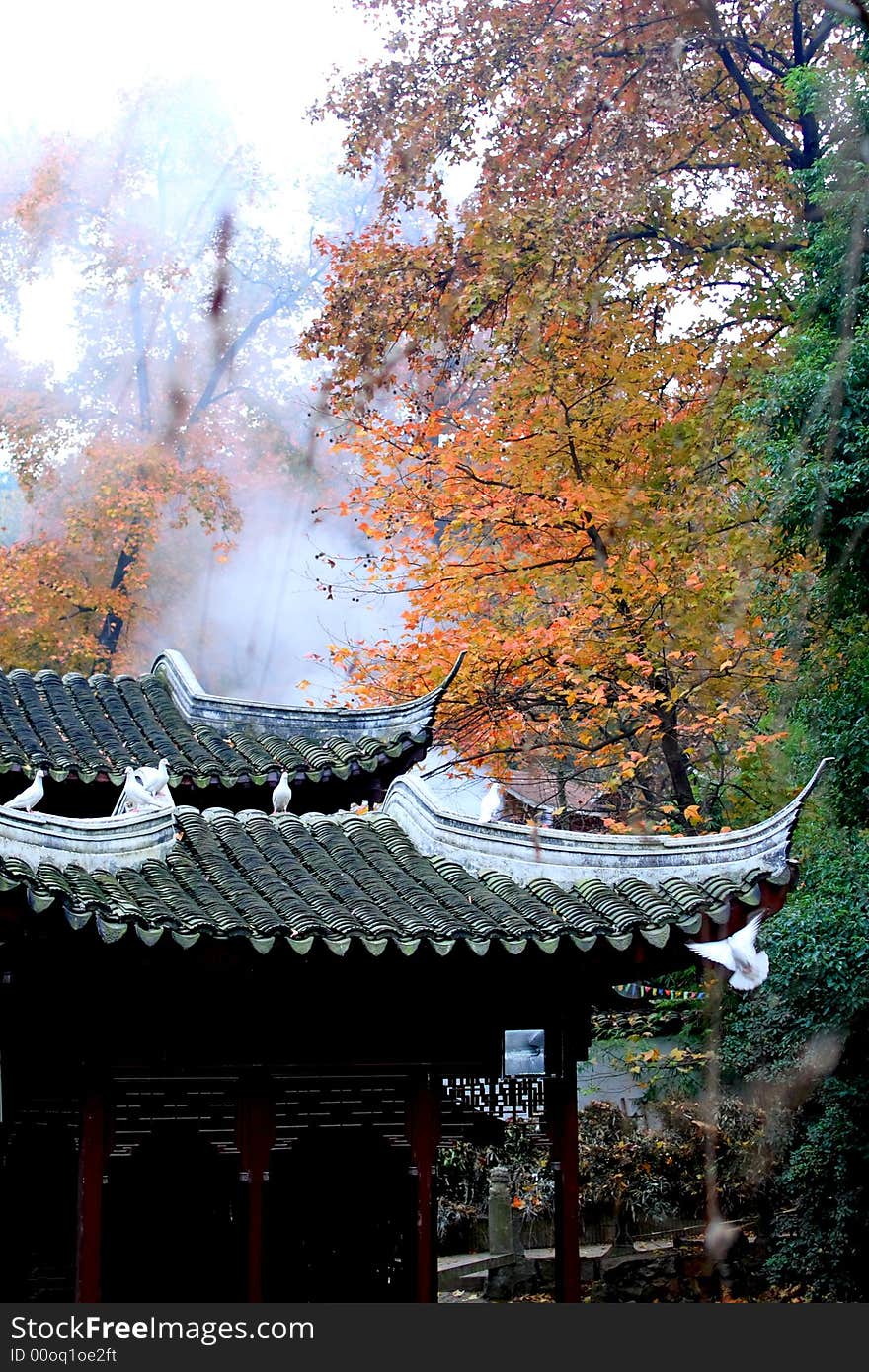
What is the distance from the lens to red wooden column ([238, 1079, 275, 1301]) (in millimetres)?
6852

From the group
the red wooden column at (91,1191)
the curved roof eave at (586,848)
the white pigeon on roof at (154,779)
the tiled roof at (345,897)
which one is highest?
the white pigeon on roof at (154,779)

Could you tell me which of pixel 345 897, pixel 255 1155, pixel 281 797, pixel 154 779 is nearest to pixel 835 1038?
pixel 281 797

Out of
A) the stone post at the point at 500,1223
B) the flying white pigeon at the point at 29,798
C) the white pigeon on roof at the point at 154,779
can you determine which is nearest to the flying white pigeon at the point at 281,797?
the white pigeon on roof at the point at 154,779

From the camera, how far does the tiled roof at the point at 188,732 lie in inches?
360

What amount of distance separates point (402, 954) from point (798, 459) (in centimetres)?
605

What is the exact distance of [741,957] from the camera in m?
6.66

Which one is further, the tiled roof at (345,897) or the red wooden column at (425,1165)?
the red wooden column at (425,1165)

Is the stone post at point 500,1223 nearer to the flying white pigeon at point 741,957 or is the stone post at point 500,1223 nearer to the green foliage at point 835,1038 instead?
the green foliage at point 835,1038

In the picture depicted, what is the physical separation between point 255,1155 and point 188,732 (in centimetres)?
363

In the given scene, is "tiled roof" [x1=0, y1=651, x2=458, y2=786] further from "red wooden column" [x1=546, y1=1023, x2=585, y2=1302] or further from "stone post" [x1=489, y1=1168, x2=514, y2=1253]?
"stone post" [x1=489, y1=1168, x2=514, y2=1253]

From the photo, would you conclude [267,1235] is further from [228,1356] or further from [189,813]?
[189,813]

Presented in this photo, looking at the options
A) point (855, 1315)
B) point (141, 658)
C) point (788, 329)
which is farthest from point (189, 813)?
point (141, 658)

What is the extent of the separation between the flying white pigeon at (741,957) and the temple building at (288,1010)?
13cm

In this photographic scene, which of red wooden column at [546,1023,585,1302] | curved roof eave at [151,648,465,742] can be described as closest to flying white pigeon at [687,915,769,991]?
red wooden column at [546,1023,585,1302]
